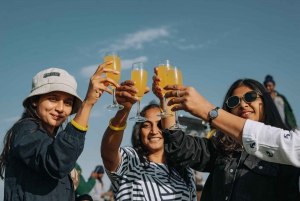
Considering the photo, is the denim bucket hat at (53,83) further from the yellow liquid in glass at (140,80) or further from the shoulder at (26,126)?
the yellow liquid in glass at (140,80)

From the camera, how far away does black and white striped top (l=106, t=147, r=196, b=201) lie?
3635 mm

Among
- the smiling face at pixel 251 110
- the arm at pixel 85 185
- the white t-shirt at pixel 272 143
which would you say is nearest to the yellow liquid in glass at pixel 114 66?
the smiling face at pixel 251 110

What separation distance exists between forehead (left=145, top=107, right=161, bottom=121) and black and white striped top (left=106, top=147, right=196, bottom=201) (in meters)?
0.52

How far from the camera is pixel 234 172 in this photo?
10.9ft

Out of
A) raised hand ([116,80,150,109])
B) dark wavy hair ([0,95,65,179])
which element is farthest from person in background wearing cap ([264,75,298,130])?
dark wavy hair ([0,95,65,179])

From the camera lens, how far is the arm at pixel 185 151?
3.56 metres

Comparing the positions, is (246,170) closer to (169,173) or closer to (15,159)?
(169,173)

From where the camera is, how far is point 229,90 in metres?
3.98

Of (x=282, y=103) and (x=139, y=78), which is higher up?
(x=282, y=103)

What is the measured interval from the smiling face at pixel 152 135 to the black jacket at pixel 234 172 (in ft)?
1.70

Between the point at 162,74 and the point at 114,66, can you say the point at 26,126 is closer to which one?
the point at 114,66

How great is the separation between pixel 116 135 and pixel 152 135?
2.30ft

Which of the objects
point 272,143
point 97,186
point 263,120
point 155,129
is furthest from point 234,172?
point 97,186

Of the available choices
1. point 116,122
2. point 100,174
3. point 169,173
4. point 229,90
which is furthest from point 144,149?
point 100,174
